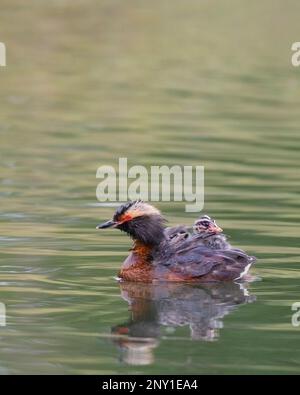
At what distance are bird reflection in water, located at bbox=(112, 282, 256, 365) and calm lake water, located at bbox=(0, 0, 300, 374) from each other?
0.02 meters

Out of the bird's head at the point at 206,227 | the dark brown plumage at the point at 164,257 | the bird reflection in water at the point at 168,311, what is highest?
the bird's head at the point at 206,227

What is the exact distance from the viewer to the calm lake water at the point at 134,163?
10.1m

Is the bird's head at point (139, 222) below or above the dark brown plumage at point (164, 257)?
above

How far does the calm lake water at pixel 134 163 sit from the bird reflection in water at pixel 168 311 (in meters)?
0.02

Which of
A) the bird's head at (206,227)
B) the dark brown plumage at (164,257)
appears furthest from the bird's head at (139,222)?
the bird's head at (206,227)

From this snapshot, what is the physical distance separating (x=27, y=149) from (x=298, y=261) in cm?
749

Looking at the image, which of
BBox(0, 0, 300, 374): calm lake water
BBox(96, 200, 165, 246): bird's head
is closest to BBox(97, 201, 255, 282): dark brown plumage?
BBox(96, 200, 165, 246): bird's head

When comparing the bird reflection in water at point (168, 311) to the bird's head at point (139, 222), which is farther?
the bird's head at point (139, 222)

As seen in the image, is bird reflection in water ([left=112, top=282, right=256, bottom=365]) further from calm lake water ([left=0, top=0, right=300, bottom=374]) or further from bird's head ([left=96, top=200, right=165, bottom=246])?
bird's head ([left=96, top=200, right=165, bottom=246])

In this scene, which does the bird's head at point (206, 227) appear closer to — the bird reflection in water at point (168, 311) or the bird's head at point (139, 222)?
the bird's head at point (139, 222)
